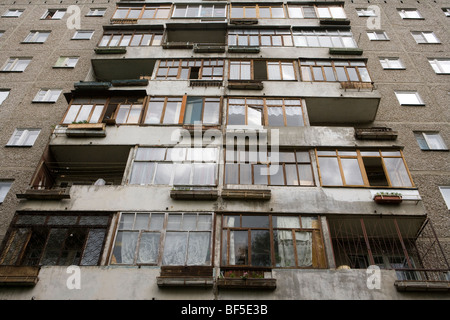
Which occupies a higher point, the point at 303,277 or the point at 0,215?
the point at 0,215

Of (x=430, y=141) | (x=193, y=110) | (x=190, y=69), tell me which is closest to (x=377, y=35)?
(x=430, y=141)

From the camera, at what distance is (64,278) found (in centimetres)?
1121

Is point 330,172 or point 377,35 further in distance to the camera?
point 377,35

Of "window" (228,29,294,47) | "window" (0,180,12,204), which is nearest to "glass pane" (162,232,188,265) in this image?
"window" (0,180,12,204)

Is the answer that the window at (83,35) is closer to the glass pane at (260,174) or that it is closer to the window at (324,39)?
the window at (324,39)

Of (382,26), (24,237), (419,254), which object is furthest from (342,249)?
(382,26)

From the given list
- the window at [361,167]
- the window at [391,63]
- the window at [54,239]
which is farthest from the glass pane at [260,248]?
the window at [391,63]

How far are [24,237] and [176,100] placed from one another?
8.98 metres

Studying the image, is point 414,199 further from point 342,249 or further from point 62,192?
point 62,192

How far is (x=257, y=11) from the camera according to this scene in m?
23.6

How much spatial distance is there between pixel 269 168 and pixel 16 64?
18.6m

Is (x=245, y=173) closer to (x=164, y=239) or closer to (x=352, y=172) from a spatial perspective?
(x=164, y=239)

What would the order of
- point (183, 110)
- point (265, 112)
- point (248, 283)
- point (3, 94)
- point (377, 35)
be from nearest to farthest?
point (248, 283), point (265, 112), point (183, 110), point (3, 94), point (377, 35)
